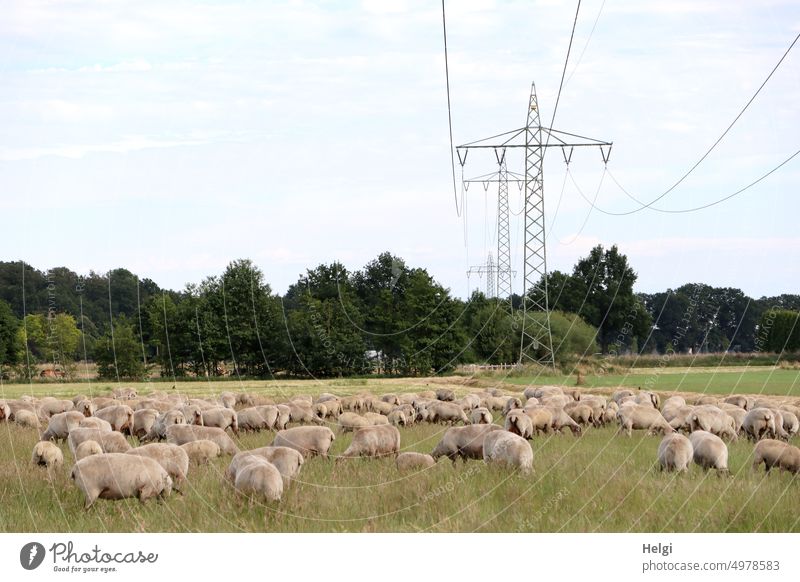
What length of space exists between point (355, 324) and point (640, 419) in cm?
4211

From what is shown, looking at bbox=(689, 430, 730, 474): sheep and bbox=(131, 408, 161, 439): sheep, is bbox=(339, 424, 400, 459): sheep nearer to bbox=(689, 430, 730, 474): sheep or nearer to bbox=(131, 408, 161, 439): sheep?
bbox=(689, 430, 730, 474): sheep

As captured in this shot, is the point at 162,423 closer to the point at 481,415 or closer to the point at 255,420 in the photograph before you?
the point at 255,420

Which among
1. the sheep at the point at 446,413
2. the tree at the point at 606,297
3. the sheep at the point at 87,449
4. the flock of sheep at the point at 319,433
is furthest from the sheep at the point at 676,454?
the tree at the point at 606,297

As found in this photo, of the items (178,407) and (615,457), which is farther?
(178,407)

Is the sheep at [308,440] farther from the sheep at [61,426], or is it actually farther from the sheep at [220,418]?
the sheep at [61,426]

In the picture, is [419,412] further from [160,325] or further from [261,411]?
[160,325]

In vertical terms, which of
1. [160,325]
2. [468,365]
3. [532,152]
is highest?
[532,152]

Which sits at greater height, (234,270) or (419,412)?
(234,270)

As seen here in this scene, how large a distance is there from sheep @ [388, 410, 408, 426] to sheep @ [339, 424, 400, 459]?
627 centimetres

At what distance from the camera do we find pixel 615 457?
1655cm

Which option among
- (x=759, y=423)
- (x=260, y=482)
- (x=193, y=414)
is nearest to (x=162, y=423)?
(x=193, y=414)

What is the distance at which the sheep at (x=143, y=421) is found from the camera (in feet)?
70.9

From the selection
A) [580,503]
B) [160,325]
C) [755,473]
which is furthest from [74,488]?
[160,325]
